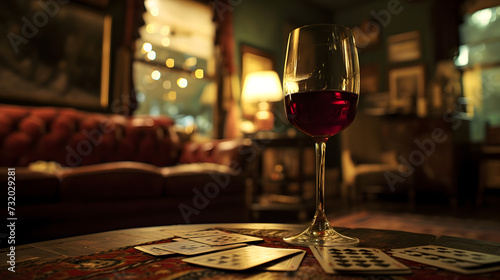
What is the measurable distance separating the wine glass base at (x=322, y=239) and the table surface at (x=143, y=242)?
0.07 ft

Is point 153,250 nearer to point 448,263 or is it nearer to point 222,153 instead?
point 448,263

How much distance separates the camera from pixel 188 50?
14.0ft

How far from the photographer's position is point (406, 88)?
5.45 m

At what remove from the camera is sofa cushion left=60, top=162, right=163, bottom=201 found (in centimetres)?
180

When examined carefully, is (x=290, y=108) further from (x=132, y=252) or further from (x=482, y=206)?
(x=482, y=206)

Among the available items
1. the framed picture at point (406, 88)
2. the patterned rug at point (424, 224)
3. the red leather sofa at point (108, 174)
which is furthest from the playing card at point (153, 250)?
the framed picture at point (406, 88)

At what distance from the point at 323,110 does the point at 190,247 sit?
32 centimetres

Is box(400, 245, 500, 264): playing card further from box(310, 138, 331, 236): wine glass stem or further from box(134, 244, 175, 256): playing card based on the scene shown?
box(134, 244, 175, 256): playing card

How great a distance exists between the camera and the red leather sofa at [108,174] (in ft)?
5.65

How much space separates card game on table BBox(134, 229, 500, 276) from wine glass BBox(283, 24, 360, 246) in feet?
0.71

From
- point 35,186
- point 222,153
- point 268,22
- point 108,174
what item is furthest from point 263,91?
point 35,186

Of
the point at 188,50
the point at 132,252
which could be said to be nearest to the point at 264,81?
the point at 188,50

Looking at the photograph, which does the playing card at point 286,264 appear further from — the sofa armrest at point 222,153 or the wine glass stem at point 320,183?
the sofa armrest at point 222,153

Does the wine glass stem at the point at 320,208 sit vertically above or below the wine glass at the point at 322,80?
below
